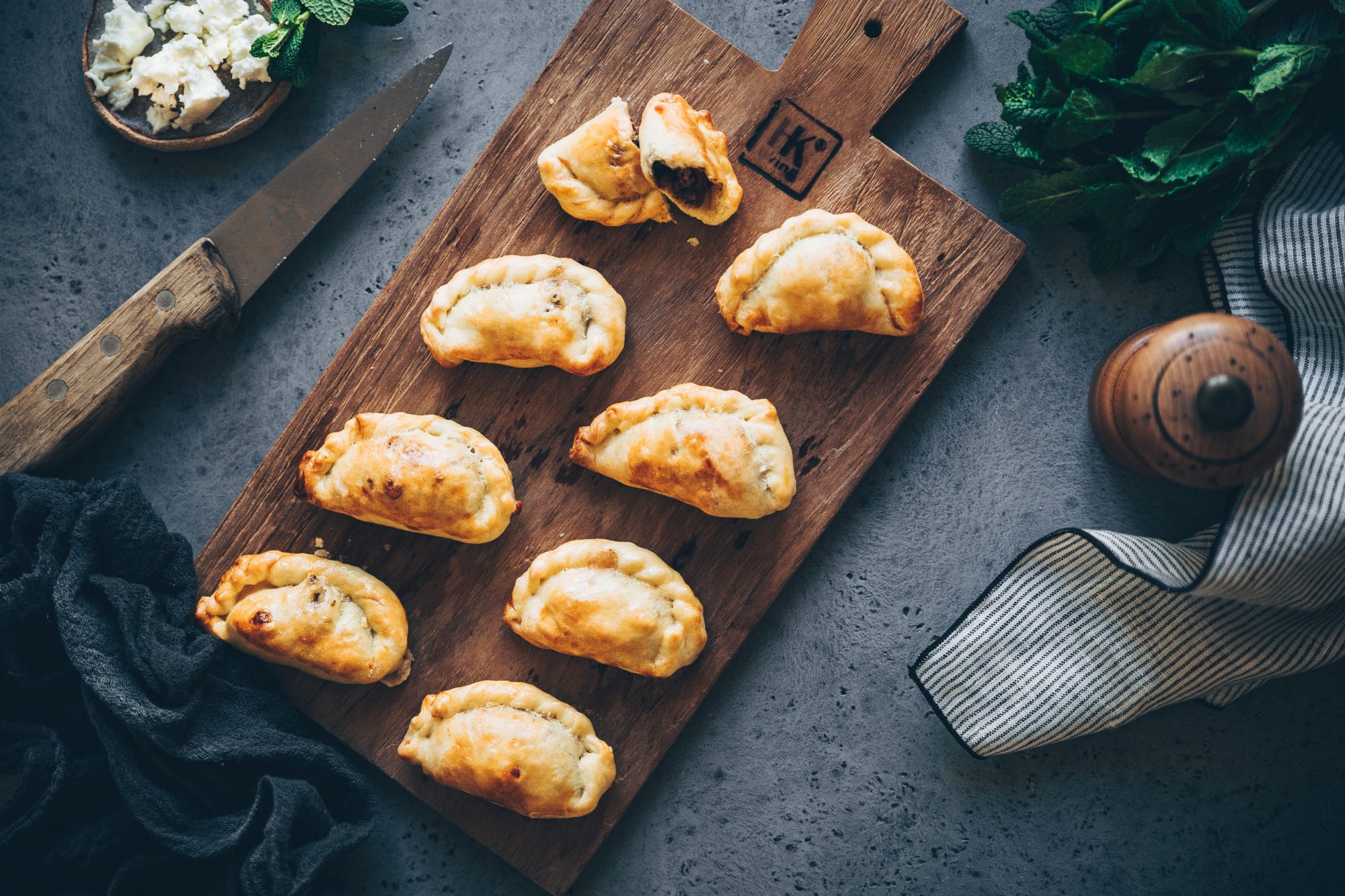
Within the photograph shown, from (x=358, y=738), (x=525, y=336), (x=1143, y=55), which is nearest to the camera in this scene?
(x=1143, y=55)

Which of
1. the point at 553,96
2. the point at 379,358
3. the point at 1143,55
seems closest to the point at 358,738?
the point at 379,358

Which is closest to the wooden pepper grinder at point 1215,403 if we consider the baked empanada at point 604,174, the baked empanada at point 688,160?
the baked empanada at point 688,160

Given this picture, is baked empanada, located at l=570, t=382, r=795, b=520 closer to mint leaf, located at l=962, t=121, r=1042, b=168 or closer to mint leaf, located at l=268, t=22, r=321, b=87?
mint leaf, located at l=962, t=121, r=1042, b=168

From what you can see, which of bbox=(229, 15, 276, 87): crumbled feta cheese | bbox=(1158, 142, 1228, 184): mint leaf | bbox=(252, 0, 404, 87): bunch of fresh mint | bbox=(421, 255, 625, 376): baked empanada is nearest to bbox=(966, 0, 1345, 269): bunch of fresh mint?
bbox=(1158, 142, 1228, 184): mint leaf

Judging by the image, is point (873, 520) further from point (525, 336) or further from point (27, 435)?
point (27, 435)

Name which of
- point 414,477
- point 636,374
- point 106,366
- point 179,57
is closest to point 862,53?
point 636,374

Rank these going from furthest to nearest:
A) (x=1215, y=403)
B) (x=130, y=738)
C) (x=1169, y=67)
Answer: (x=130, y=738)
(x=1169, y=67)
(x=1215, y=403)

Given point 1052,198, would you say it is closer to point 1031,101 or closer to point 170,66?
point 1031,101
